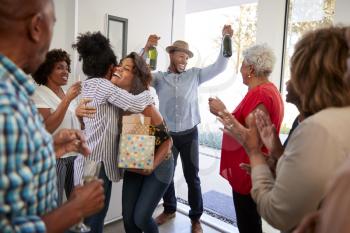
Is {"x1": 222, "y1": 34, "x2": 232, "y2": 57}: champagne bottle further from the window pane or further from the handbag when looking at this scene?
the handbag

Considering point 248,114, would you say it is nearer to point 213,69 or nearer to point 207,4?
point 213,69

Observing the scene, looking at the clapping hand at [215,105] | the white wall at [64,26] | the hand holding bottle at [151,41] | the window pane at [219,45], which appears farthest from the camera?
the window pane at [219,45]

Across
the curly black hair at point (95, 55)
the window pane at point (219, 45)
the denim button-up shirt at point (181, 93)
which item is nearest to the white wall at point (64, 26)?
the curly black hair at point (95, 55)

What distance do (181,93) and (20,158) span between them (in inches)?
82.7

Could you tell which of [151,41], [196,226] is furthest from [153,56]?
[196,226]

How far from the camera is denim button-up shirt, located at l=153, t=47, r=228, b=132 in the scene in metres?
2.64

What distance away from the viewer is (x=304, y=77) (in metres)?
0.88

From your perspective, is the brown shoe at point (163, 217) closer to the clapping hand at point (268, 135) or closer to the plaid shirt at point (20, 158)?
the clapping hand at point (268, 135)

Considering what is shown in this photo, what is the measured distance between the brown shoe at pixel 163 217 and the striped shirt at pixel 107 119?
1.11 m

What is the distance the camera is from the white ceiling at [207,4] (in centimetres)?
318

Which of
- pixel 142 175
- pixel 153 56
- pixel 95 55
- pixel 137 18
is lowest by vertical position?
pixel 142 175

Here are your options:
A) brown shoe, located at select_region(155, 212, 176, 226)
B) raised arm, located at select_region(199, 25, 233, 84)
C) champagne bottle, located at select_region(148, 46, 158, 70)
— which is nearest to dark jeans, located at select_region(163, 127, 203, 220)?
brown shoe, located at select_region(155, 212, 176, 226)

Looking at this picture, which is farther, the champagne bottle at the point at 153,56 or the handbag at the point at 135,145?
the champagne bottle at the point at 153,56

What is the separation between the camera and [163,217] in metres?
2.70
